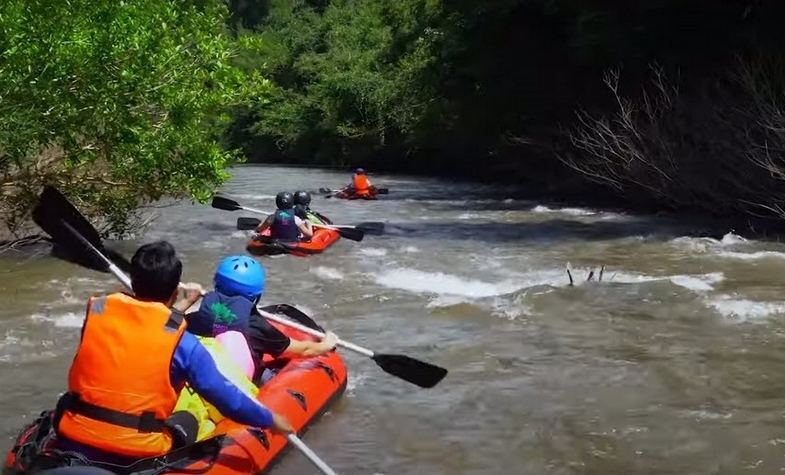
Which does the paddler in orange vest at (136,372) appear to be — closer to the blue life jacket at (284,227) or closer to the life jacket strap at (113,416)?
the life jacket strap at (113,416)

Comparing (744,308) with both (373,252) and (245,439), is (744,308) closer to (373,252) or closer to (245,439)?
(373,252)

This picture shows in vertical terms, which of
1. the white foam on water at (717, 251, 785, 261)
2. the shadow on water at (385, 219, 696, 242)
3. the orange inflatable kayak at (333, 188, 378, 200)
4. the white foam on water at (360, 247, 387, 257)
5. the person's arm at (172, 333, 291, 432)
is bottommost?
the orange inflatable kayak at (333, 188, 378, 200)

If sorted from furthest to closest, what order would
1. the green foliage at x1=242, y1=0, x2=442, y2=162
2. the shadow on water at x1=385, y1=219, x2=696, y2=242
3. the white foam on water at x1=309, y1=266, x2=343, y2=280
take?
the green foliage at x1=242, y1=0, x2=442, y2=162, the shadow on water at x1=385, y1=219, x2=696, y2=242, the white foam on water at x1=309, y1=266, x2=343, y2=280

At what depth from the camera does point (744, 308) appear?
9.28 meters

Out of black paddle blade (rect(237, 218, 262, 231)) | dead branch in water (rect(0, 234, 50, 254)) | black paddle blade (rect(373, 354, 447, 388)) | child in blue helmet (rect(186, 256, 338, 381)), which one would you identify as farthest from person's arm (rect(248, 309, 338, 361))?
black paddle blade (rect(237, 218, 262, 231))

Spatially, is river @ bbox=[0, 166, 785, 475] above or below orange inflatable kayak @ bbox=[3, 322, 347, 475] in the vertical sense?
below

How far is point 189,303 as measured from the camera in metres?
4.76

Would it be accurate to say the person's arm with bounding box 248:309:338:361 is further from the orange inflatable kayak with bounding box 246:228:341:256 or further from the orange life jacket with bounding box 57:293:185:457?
the orange inflatable kayak with bounding box 246:228:341:256

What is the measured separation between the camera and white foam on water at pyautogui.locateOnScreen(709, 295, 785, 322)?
8.95m

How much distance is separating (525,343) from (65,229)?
419cm

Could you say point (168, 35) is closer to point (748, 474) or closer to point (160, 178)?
point (160, 178)

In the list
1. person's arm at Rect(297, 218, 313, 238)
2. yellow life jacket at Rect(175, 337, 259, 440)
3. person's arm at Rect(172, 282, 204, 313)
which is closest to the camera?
yellow life jacket at Rect(175, 337, 259, 440)

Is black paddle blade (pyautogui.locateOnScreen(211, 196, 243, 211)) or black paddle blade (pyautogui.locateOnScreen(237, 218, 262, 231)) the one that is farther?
black paddle blade (pyautogui.locateOnScreen(237, 218, 262, 231))

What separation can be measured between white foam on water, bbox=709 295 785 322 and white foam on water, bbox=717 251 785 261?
291 centimetres
